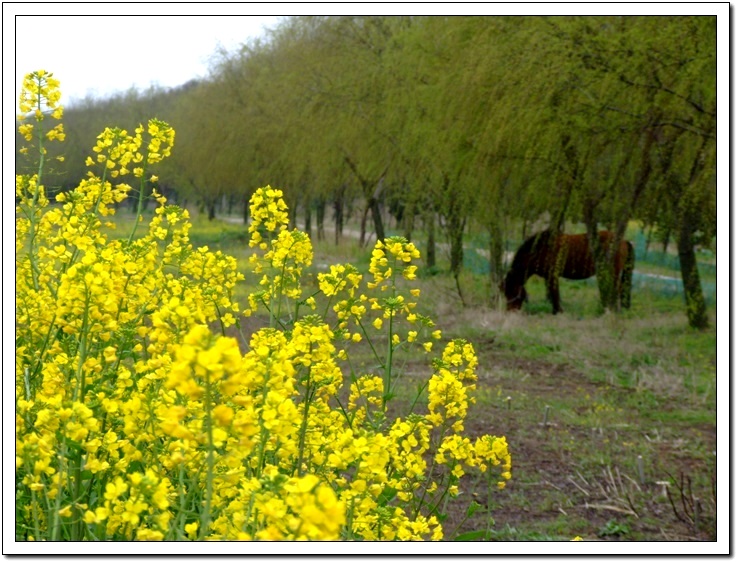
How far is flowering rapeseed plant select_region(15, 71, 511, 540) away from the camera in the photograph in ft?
4.69

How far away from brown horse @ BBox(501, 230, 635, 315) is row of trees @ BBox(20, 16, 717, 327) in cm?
33

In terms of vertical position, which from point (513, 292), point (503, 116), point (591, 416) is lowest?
point (591, 416)

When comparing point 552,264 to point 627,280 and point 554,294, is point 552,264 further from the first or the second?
point 627,280

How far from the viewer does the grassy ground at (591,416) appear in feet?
15.1

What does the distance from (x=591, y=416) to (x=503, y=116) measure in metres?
2.46

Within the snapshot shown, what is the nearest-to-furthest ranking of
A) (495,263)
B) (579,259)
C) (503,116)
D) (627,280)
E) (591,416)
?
(591,416) → (503,116) → (627,280) → (495,263) → (579,259)

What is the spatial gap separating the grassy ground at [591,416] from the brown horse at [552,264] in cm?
30

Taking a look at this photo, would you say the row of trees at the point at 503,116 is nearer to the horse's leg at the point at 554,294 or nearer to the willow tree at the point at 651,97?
the willow tree at the point at 651,97

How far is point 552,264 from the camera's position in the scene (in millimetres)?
11781

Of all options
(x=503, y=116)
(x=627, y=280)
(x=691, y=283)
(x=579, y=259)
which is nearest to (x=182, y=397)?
(x=503, y=116)

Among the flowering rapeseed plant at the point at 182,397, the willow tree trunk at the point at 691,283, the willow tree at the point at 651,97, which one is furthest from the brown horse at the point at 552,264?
the flowering rapeseed plant at the point at 182,397

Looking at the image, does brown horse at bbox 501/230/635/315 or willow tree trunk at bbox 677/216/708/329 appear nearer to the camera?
willow tree trunk at bbox 677/216/708/329

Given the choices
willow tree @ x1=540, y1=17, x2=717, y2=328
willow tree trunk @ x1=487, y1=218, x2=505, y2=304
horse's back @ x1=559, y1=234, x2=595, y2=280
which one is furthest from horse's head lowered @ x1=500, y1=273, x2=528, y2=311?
willow tree @ x1=540, y1=17, x2=717, y2=328

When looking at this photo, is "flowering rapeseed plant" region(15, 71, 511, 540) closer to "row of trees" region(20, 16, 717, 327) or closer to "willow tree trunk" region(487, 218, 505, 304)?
"row of trees" region(20, 16, 717, 327)
